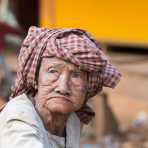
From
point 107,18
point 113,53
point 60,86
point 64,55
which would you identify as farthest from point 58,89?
point 113,53

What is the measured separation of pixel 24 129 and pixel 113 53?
886cm

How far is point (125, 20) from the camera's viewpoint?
11055 millimetres

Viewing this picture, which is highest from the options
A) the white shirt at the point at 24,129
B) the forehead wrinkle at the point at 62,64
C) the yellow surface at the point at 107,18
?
the forehead wrinkle at the point at 62,64

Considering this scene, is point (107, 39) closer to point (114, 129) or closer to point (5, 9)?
point (5, 9)

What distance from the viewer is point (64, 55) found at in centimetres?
321

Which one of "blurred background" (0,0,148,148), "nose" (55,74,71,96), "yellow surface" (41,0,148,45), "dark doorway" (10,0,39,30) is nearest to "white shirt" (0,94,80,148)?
"nose" (55,74,71,96)

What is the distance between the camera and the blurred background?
859cm

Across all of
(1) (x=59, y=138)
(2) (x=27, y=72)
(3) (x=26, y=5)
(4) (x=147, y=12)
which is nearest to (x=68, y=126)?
(1) (x=59, y=138)

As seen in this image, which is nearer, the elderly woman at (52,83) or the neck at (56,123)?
the elderly woman at (52,83)

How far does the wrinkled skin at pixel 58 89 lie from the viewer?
10.6 feet

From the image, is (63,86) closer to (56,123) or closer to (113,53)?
(56,123)

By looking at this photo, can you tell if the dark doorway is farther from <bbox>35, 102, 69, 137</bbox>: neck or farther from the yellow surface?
<bbox>35, 102, 69, 137</bbox>: neck

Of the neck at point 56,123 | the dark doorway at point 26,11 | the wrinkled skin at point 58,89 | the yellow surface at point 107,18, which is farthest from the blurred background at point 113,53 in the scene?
the wrinkled skin at point 58,89

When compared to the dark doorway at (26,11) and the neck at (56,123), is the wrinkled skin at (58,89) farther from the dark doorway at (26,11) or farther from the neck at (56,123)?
the dark doorway at (26,11)
